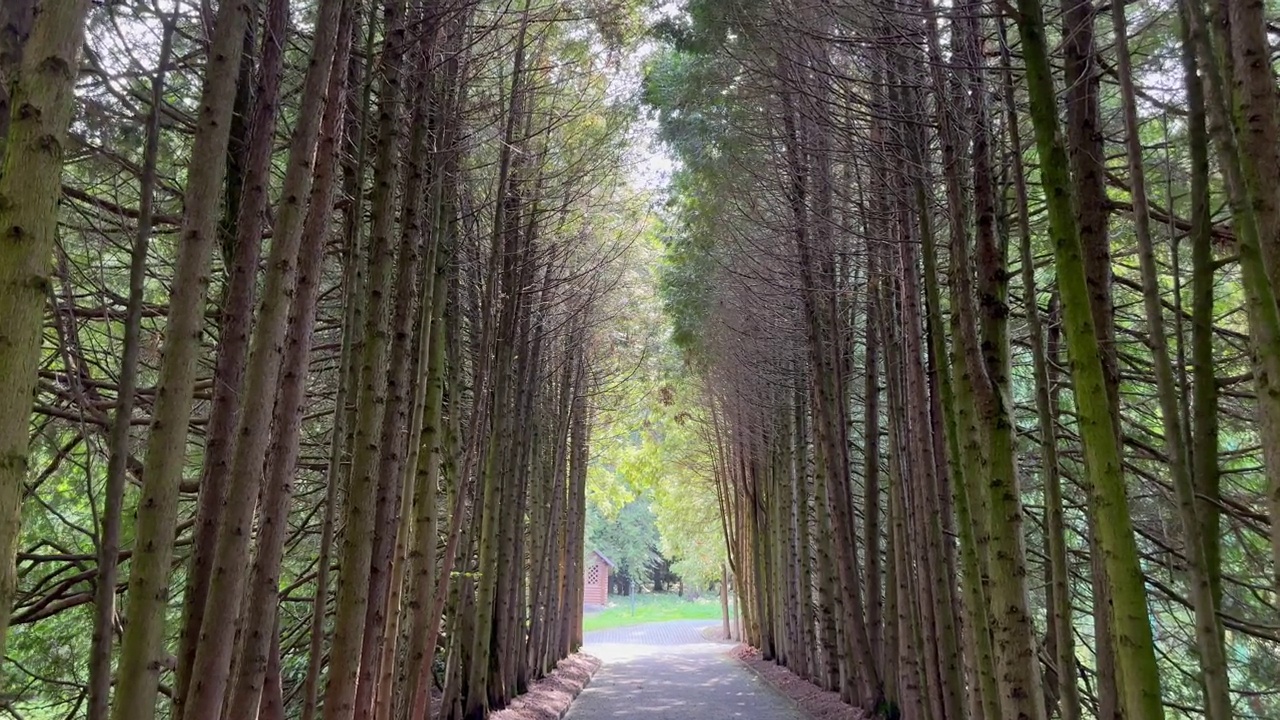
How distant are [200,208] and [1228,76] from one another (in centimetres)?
290

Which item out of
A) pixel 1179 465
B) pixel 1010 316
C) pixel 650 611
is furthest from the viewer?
pixel 650 611

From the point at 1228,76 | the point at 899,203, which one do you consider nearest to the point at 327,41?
the point at 1228,76

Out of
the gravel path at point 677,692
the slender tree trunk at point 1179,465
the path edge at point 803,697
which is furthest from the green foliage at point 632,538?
the slender tree trunk at point 1179,465

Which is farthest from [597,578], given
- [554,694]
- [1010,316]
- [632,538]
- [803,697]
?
[1010,316]

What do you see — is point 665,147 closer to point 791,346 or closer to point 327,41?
point 791,346

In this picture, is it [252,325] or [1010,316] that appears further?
[1010,316]

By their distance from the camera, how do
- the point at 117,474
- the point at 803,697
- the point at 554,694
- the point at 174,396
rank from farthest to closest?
the point at 554,694
the point at 803,697
the point at 174,396
the point at 117,474

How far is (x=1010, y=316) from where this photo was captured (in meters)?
5.62

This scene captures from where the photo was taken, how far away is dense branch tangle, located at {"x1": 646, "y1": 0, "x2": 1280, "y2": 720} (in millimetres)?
2121

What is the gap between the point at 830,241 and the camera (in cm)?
729

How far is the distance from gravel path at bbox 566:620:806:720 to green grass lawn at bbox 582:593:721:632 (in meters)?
18.4

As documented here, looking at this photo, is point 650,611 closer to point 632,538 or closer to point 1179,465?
point 632,538

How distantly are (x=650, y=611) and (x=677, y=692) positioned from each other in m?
35.7

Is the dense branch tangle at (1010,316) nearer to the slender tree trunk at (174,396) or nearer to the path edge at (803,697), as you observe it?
the path edge at (803,697)
